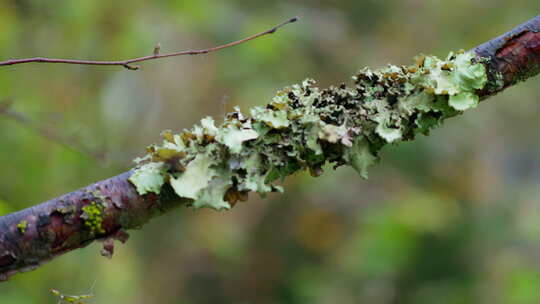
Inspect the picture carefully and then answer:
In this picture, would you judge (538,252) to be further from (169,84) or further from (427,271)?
(169,84)

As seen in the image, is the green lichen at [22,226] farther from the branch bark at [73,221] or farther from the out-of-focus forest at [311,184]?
the out-of-focus forest at [311,184]

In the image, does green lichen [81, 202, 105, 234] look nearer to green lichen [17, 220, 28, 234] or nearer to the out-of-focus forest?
green lichen [17, 220, 28, 234]

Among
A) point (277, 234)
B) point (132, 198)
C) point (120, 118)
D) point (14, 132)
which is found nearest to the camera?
point (132, 198)

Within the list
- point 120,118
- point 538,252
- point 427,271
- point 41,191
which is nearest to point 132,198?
point 41,191

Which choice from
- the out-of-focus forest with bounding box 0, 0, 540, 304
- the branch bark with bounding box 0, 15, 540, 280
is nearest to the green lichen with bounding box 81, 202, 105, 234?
the branch bark with bounding box 0, 15, 540, 280

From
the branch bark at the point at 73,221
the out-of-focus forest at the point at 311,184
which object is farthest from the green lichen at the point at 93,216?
the out-of-focus forest at the point at 311,184
